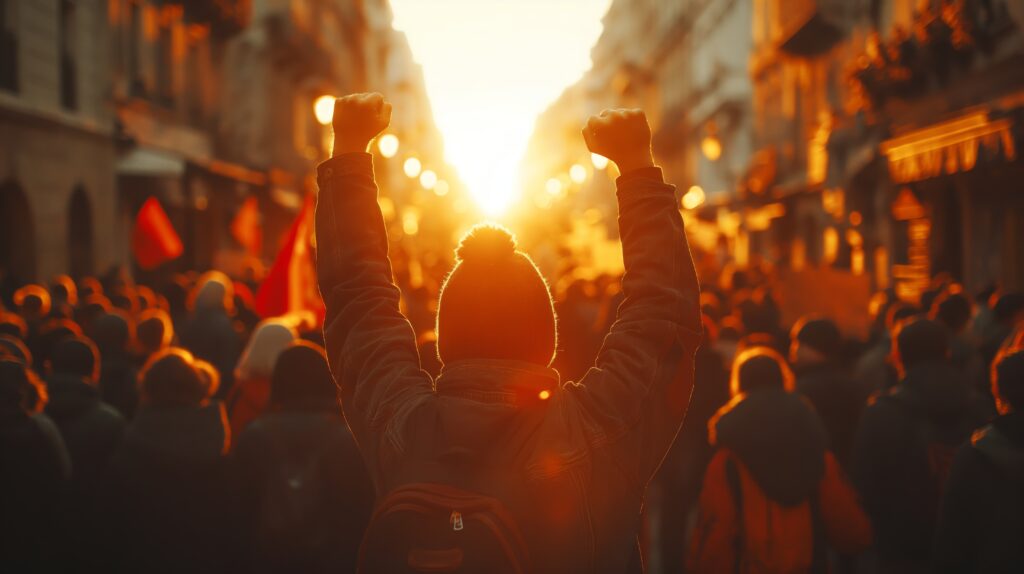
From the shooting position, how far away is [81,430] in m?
5.39

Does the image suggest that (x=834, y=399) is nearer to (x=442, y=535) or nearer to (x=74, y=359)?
(x=74, y=359)

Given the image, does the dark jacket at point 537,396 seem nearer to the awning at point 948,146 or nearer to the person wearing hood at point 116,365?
the person wearing hood at point 116,365

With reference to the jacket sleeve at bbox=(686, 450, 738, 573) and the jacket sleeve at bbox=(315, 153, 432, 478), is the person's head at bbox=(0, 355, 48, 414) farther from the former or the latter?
the jacket sleeve at bbox=(686, 450, 738, 573)

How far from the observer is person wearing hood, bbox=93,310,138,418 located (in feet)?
22.1

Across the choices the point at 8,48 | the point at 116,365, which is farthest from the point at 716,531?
the point at 8,48

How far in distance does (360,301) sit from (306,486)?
80.9 inches

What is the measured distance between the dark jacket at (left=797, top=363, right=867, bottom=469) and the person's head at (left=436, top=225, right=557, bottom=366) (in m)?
4.09

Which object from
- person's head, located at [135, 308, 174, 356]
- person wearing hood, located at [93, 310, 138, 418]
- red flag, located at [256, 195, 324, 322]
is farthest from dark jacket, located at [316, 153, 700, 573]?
red flag, located at [256, 195, 324, 322]

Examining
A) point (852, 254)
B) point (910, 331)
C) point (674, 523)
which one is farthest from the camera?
point (852, 254)

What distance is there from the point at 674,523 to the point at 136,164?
17209 mm

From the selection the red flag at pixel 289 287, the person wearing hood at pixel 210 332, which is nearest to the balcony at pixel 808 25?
the red flag at pixel 289 287

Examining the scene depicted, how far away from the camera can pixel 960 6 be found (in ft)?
53.9

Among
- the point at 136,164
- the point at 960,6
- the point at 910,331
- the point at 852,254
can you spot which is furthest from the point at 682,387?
the point at 852,254

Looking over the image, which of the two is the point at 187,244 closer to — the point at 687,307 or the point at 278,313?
the point at 278,313
